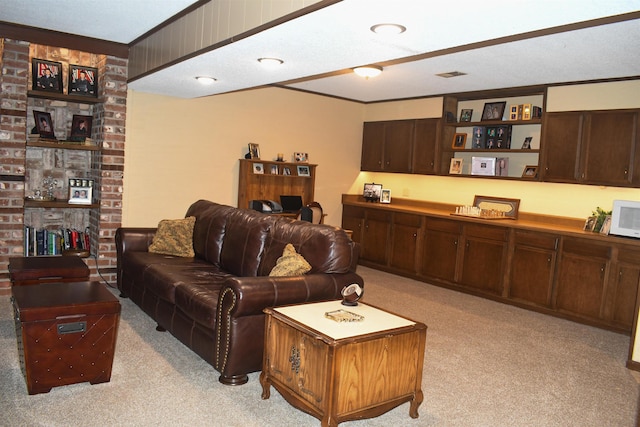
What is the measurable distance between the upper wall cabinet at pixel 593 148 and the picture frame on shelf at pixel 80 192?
4950mm

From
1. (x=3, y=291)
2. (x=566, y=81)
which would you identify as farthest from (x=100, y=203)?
(x=566, y=81)

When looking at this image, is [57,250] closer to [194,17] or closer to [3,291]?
[3,291]

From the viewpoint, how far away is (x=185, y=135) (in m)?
6.19

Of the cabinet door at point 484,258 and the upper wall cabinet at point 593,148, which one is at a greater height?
the upper wall cabinet at point 593,148

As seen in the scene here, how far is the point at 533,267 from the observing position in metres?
5.45

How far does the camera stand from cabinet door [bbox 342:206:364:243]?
7.52m

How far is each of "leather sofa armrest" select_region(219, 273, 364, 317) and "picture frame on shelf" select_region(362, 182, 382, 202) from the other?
171 inches

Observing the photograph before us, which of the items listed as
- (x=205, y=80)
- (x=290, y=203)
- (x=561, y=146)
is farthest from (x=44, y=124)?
(x=561, y=146)

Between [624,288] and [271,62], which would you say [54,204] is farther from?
[624,288]

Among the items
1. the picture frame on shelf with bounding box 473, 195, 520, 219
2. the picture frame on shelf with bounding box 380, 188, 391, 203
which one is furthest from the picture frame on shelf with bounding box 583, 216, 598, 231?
the picture frame on shelf with bounding box 380, 188, 391, 203

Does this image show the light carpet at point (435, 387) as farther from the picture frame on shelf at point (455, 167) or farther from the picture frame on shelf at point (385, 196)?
the picture frame on shelf at point (385, 196)

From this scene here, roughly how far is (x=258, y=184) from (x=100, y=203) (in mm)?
2126

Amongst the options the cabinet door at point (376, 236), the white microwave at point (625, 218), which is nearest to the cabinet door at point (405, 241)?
the cabinet door at point (376, 236)

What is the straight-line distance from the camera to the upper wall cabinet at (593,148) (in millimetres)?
5047
